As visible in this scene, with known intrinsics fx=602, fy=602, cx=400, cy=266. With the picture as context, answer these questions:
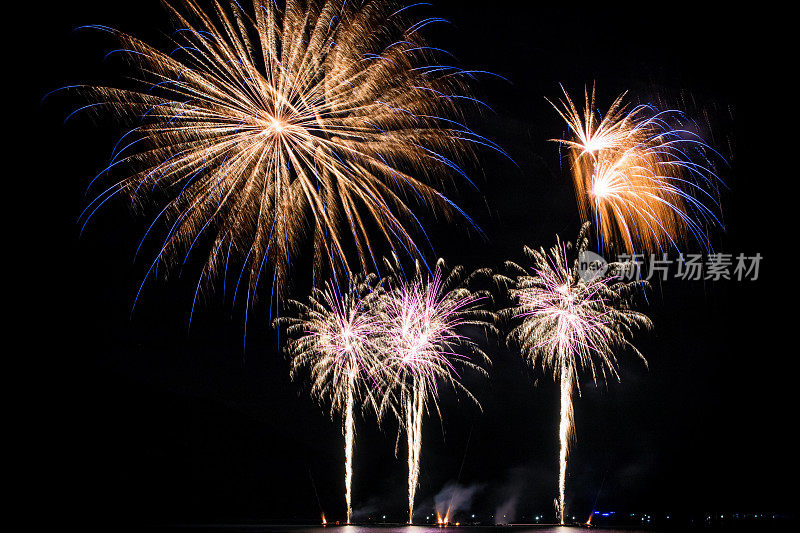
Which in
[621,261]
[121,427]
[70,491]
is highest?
[621,261]

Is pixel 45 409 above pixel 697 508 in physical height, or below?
above

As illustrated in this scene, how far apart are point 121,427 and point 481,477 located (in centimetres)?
6152

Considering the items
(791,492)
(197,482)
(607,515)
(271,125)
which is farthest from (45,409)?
(791,492)

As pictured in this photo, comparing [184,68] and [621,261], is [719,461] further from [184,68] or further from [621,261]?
[184,68]

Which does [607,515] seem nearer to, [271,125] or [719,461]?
[719,461]

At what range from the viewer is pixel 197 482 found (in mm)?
102500

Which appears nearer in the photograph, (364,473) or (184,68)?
(184,68)

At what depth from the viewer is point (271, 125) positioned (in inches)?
661

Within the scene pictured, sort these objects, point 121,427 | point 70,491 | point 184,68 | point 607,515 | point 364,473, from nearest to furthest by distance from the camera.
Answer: point 184,68 < point 70,491 < point 607,515 < point 121,427 < point 364,473

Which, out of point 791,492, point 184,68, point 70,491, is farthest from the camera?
point 791,492

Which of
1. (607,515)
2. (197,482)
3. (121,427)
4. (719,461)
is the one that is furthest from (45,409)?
(719,461)

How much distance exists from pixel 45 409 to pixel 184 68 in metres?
82.5

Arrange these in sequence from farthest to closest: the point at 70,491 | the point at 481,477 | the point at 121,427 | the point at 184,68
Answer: the point at 481,477 → the point at 121,427 → the point at 70,491 → the point at 184,68

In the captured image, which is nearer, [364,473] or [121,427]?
[121,427]
